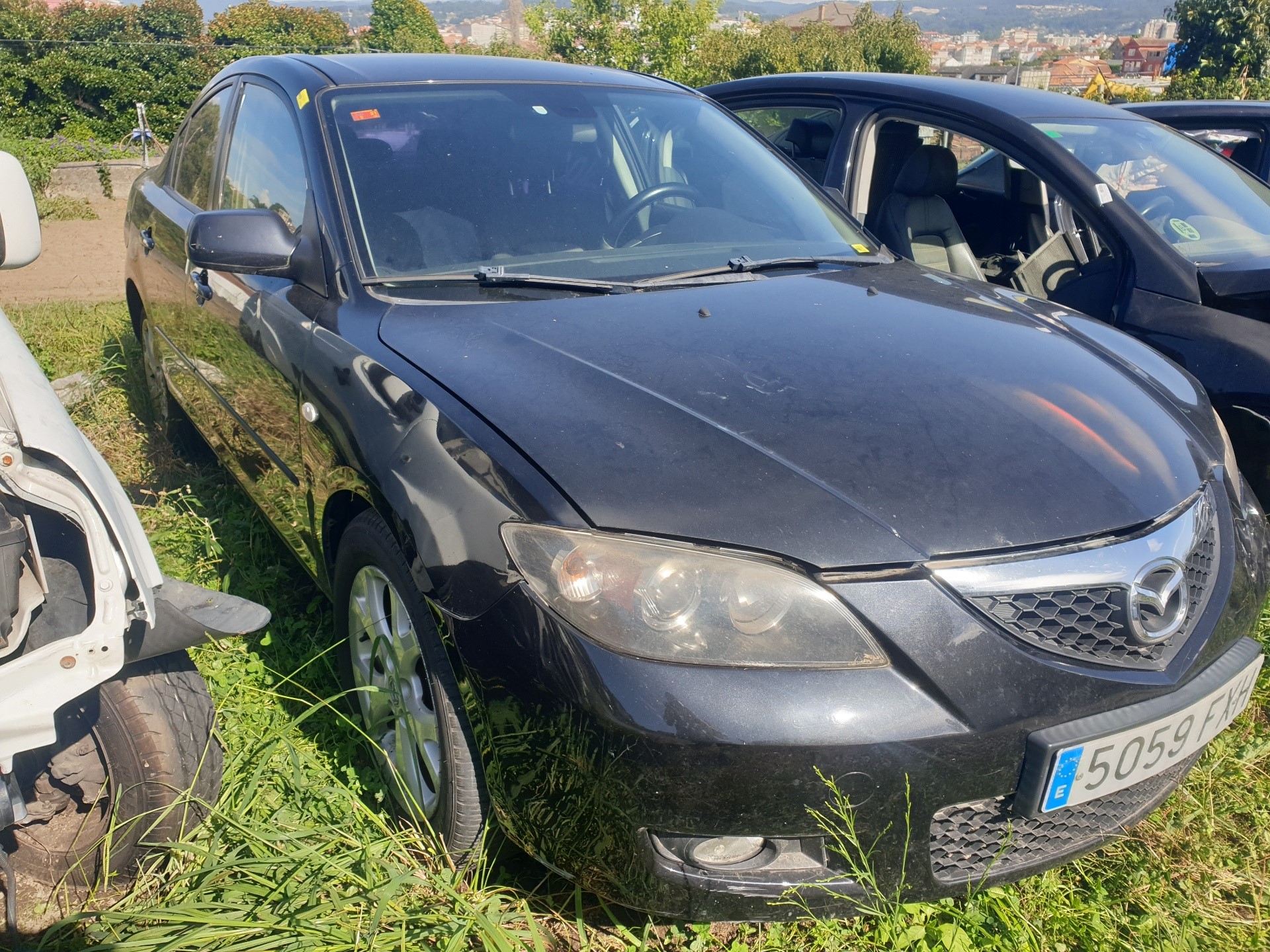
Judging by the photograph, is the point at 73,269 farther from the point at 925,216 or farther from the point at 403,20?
the point at 403,20

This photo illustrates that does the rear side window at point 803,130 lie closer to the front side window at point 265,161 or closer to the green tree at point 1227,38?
the front side window at point 265,161

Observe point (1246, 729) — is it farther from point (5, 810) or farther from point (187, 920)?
point (5, 810)

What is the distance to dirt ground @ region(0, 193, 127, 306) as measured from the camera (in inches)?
318

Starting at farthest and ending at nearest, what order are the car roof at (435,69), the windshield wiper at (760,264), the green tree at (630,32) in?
the green tree at (630,32) → the car roof at (435,69) → the windshield wiper at (760,264)

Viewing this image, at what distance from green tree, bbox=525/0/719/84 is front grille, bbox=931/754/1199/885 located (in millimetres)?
57312

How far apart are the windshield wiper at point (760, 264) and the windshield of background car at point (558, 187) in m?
0.03

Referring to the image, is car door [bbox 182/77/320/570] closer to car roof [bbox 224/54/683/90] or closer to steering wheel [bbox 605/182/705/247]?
car roof [bbox 224/54/683/90]

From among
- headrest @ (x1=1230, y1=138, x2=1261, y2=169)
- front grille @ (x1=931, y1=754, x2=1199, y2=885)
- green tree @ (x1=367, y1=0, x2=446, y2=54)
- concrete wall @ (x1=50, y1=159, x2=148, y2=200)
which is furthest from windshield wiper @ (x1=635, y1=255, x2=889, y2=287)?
green tree @ (x1=367, y1=0, x2=446, y2=54)

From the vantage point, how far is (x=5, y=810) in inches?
72.0

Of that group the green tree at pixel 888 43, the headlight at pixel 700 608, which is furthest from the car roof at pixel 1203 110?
the green tree at pixel 888 43

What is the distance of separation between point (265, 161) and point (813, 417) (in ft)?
6.37

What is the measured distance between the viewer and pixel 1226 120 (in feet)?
17.1

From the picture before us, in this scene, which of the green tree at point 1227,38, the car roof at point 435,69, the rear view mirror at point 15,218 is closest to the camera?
the rear view mirror at point 15,218

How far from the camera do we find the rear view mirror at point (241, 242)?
8.20 ft
